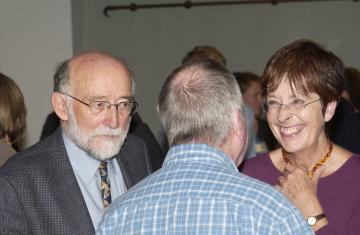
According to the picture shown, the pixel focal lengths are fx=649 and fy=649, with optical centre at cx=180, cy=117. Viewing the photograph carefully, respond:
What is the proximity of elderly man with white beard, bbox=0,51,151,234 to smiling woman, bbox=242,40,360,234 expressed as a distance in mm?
546

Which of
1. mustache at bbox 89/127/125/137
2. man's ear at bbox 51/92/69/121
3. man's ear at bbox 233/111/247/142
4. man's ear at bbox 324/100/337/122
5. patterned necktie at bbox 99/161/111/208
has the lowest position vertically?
patterned necktie at bbox 99/161/111/208

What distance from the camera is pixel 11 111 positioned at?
289 centimetres

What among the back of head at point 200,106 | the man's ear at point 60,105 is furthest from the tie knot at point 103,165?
the back of head at point 200,106

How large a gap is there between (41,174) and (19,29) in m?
3.14

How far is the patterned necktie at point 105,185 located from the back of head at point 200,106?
77 centimetres

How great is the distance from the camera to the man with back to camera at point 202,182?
147 centimetres

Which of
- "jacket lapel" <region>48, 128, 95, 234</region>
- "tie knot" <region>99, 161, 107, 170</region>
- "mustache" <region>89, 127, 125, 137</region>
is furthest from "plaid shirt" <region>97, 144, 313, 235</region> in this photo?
"tie knot" <region>99, 161, 107, 170</region>

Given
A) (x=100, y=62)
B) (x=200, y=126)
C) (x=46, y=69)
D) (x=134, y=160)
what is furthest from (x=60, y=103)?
(x=46, y=69)

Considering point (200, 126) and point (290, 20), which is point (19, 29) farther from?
point (200, 126)

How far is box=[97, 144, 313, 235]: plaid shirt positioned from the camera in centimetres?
146

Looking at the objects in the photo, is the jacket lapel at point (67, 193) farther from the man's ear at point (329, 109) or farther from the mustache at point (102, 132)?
the man's ear at point (329, 109)

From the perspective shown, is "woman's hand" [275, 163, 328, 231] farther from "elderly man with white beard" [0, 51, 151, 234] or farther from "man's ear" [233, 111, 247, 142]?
"elderly man with white beard" [0, 51, 151, 234]

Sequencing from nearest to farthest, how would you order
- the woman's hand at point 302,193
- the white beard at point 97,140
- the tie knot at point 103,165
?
1. the woman's hand at point 302,193
2. the white beard at point 97,140
3. the tie knot at point 103,165

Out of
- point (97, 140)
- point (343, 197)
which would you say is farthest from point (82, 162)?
point (343, 197)
